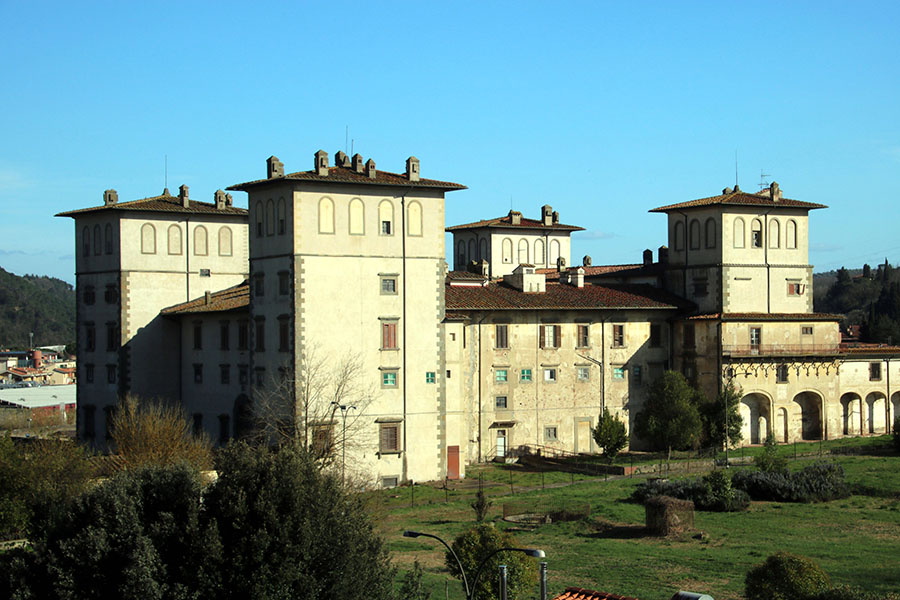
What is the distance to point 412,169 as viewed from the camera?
5278 cm

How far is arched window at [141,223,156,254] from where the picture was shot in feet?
203

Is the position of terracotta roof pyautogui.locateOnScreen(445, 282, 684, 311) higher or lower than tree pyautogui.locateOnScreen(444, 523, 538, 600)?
higher

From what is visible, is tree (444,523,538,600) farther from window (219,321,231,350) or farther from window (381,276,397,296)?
window (219,321,231,350)

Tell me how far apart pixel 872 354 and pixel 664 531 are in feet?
95.5

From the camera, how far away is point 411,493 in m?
49.4

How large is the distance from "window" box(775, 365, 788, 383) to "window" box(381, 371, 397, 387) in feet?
69.7

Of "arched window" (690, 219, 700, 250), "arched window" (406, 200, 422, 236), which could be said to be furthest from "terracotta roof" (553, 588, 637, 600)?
"arched window" (690, 219, 700, 250)

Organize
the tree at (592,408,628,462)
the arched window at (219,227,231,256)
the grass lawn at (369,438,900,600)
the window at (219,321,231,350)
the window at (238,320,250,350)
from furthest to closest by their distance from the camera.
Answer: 1. the arched window at (219,227,231,256)
2. the tree at (592,408,628,462)
3. the window at (219,321,231,350)
4. the window at (238,320,250,350)
5. the grass lawn at (369,438,900,600)

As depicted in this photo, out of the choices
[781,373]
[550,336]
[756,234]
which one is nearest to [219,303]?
[550,336]

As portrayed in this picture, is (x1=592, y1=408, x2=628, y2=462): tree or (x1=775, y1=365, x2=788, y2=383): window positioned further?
(x1=775, y1=365, x2=788, y2=383): window

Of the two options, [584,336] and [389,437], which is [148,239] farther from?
[584,336]

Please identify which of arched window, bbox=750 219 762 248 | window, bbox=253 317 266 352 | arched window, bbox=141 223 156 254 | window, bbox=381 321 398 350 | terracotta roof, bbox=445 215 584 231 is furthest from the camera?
terracotta roof, bbox=445 215 584 231

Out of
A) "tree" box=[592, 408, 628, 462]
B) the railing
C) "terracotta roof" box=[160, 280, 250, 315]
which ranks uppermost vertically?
"terracotta roof" box=[160, 280, 250, 315]

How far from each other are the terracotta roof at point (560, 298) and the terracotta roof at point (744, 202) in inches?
190
